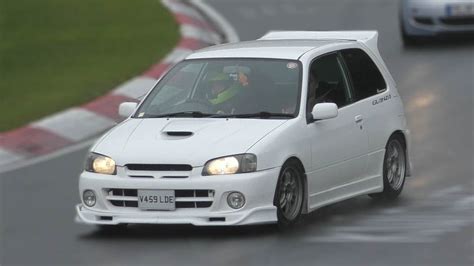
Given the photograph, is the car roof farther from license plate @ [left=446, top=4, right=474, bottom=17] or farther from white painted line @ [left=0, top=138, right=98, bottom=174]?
license plate @ [left=446, top=4, right=474, bottom=17]

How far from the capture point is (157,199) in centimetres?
1096

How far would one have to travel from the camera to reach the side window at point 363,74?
12.7 m

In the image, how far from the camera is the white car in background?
880 inches

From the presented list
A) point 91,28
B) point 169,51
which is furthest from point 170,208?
point 91,28

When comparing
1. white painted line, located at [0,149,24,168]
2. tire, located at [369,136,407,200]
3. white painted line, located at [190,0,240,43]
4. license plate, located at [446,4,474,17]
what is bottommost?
white painted line, located at [190,0,240,43]

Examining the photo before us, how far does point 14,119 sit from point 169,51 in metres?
4.45

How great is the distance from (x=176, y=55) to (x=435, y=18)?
177 inches

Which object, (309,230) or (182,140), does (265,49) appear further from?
(309,230)

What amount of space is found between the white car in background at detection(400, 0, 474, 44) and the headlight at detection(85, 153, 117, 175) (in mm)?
12003

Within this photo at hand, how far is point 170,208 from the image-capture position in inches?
431

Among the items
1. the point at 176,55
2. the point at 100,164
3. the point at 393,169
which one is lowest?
the point at 176,55

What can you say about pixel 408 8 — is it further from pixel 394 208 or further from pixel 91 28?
pixel 394 208

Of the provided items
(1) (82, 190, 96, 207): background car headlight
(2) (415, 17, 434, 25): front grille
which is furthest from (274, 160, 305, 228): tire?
(2) (415, 17, 434, 25): front grille

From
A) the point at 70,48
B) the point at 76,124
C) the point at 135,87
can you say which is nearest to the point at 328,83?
the point at 76,124
